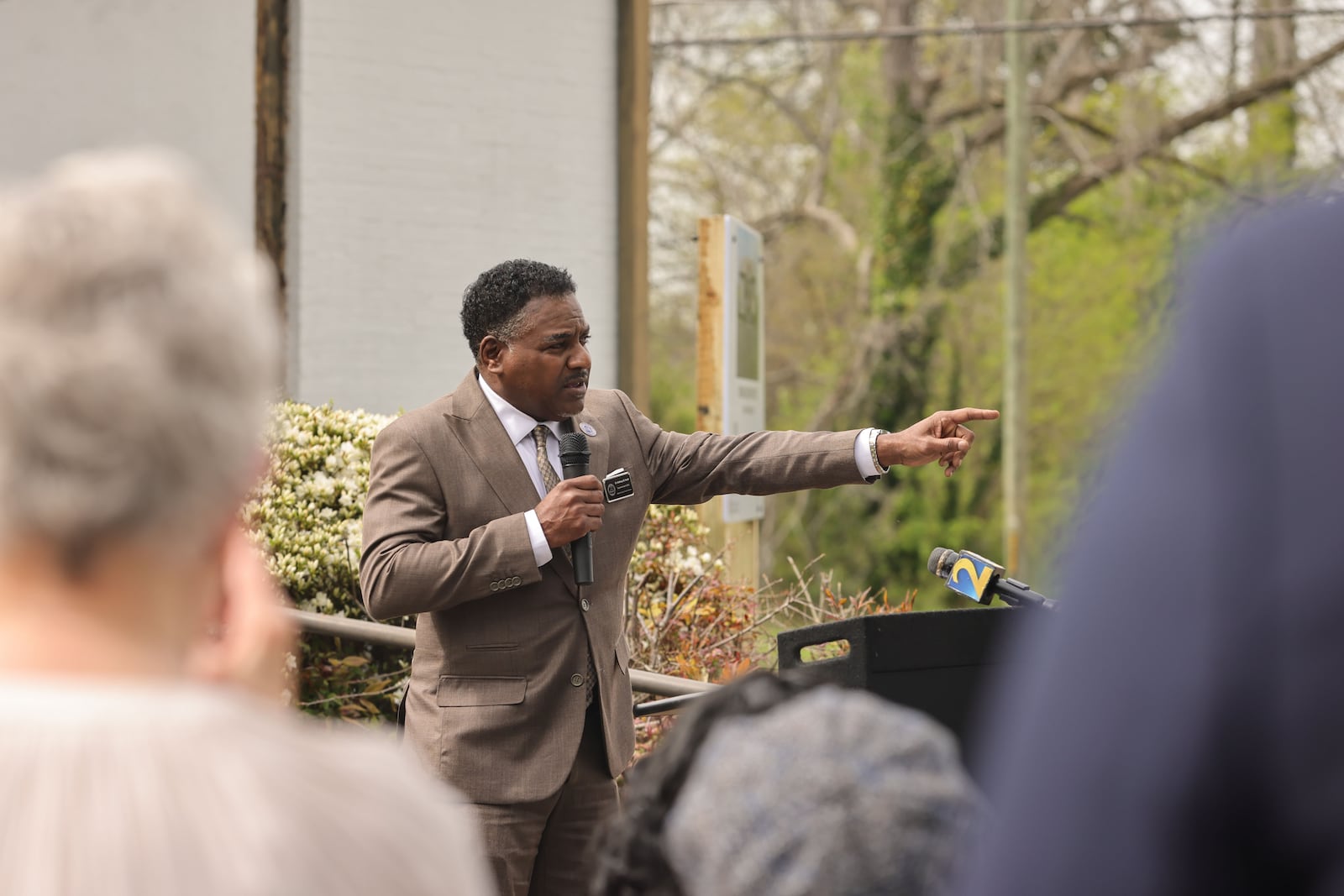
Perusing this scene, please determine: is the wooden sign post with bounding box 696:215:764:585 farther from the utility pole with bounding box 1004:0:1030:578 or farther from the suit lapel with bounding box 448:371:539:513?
the utility pole with bounding box 1004:0:1030:578

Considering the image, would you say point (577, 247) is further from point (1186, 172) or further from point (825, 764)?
point (1186, 172)

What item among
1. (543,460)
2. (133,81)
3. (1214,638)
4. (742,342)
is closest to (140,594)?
(1214,638)

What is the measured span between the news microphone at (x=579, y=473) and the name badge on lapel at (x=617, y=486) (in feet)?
0.21

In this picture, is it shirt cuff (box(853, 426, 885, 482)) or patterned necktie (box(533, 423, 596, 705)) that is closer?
patterned necktie (box(533, 423, 596, 705))

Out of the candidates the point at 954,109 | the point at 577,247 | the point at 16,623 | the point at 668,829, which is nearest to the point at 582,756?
the point at 668,829

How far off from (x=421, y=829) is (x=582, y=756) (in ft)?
9.10

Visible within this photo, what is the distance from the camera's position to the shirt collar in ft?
13.4

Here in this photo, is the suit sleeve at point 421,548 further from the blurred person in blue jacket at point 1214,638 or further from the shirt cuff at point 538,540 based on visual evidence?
the blurred person in blue jacket at point 1214,638

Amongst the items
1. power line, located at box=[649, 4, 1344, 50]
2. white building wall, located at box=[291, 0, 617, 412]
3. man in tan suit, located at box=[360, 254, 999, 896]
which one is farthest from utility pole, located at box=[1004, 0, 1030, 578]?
man in tan suit, located at box=[360, 254, 999, 896]

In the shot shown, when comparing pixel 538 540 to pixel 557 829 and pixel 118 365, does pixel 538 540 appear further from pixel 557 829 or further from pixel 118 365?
pixel 118 365

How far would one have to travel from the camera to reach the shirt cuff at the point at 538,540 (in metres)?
3.71

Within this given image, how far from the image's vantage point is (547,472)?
4055mm

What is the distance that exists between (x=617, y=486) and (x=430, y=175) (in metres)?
6.25

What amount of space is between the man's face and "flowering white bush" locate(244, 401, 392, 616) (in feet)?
6.49
